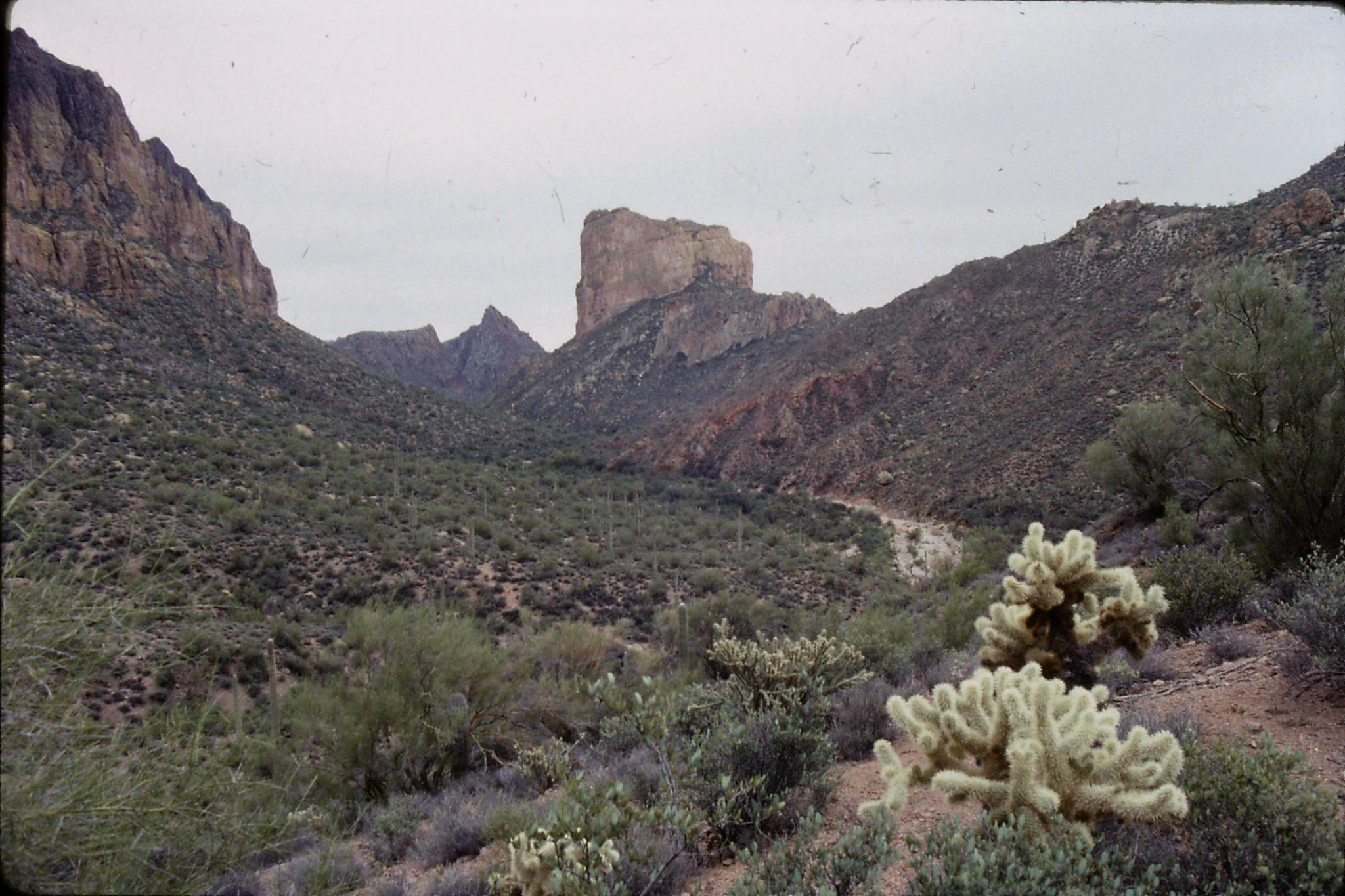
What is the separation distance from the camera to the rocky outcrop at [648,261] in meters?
80.3

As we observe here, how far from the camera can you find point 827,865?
3.29 metres

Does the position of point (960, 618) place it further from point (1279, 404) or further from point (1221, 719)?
point (1221, 719)

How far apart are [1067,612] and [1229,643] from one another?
232cm

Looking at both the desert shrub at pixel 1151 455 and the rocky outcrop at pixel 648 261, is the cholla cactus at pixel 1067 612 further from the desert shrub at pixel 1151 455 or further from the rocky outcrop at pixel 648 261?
the rocky outcrop at pixel 648 261

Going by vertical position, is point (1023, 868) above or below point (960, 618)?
above

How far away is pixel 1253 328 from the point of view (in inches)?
303

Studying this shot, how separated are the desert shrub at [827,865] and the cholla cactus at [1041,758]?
0.55 feet

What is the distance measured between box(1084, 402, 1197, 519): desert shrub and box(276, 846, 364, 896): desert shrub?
16.1m

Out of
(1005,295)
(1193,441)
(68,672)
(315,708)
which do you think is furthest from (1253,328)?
(1005,295)

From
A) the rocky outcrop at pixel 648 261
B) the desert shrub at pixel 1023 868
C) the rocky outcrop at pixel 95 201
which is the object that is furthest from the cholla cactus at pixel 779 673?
the rocky outcrop at pixel 648 261

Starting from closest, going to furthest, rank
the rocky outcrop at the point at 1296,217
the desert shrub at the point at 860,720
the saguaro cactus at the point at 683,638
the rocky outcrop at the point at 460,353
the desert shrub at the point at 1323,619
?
the desert shrub at the point at 1323,619, the desert shrub at the point at 860,720, the saguaro cactus at the point at 683,638, the rocky outcrop at the point at 1296,217, the rocky outcrop at the point at 460,353

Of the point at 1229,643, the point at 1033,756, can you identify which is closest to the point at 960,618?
the point at 1229,643

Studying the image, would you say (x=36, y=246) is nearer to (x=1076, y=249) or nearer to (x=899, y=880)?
(x=899, y=880)

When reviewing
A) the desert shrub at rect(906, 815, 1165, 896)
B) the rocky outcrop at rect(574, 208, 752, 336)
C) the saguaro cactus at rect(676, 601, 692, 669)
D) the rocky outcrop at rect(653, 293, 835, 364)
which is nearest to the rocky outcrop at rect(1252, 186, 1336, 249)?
the saguaro cactus at rect(676, 601, 692, 669)
